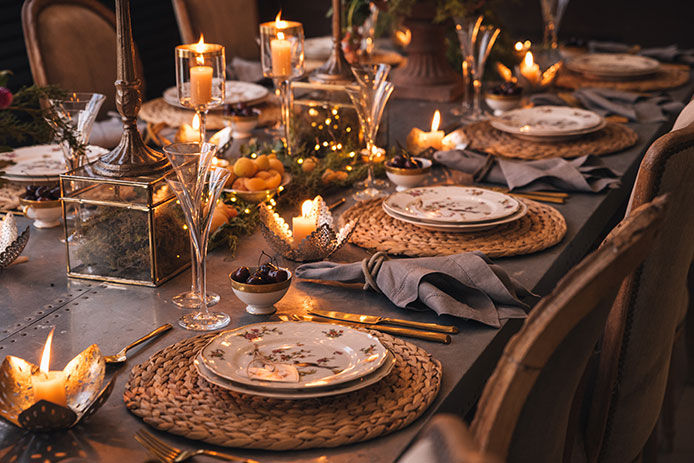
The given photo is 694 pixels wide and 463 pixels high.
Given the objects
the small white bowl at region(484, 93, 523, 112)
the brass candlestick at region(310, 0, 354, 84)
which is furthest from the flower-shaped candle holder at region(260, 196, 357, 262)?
the small white bowl at region(484, 93, 523, 112)

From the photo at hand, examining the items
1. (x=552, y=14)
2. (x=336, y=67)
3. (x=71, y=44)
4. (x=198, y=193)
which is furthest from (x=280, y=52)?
(x=552, y=14)

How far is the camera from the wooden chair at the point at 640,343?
1328 mm

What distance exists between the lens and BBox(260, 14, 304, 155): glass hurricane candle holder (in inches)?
75.5

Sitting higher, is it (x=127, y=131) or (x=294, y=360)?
(x=127, y=131)

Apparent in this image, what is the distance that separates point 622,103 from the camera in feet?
8.04

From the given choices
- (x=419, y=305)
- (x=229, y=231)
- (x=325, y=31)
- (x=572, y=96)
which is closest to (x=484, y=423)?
(x=419, y=305)

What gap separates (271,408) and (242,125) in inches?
54.0

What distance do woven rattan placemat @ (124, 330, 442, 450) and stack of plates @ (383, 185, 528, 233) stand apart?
0.48m

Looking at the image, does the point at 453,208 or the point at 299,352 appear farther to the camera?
the point at 453,208

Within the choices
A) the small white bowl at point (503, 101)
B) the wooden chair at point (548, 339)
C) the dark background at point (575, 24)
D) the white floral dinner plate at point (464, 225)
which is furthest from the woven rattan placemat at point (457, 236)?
the dark background at point (575, 24)

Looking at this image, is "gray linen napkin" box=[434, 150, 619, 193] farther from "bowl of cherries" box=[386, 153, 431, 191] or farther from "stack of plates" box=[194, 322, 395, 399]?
"stack of plates" box=[194, 322, 395, 399]

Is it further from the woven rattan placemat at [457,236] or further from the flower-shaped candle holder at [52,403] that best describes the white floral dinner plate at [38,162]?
the flower-shaped candle holder at [52,403]

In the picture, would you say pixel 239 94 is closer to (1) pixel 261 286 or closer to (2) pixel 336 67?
(2) pixel 336 67

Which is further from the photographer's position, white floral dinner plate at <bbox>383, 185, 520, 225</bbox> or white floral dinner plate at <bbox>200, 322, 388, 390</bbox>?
white floral dinner plate at <bbox>383, 185, 520, 225</bbox>
